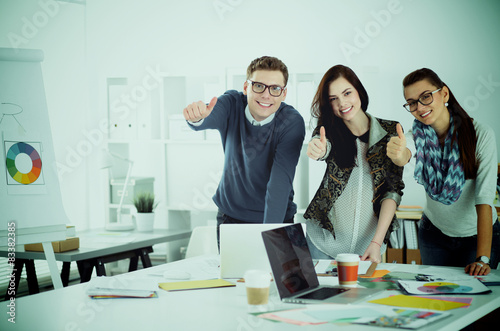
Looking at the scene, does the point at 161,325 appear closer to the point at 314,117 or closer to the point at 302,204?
the point at 314,117

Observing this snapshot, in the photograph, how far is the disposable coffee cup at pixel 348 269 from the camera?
174 centimetres

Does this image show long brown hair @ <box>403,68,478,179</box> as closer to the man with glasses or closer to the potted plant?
the man with glasses

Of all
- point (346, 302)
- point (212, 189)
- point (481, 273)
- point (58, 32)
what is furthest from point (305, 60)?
point (346, 302)

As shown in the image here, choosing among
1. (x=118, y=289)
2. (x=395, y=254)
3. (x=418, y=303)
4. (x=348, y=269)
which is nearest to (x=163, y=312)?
(x=118, y=289)

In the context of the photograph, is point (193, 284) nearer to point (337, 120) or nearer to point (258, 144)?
point (258, 144)

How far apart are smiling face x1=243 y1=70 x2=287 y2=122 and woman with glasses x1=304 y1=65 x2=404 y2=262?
217mm

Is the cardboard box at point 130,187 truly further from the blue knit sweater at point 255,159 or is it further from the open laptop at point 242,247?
the open laptop at point 242,247

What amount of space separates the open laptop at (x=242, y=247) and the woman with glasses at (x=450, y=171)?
0.75 m

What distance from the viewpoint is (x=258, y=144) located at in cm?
250

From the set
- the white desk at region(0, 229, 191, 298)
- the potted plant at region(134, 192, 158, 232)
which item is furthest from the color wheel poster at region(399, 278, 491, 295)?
the potted plant at region(134, 192, 158, 232)

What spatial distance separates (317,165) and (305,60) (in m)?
1.03

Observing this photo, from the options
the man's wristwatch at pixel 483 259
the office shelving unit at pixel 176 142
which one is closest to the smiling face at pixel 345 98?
the man's wristwatch at pixel 483 259

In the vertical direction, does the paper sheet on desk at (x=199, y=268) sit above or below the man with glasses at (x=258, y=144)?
below

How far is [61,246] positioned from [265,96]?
165 centimetres
